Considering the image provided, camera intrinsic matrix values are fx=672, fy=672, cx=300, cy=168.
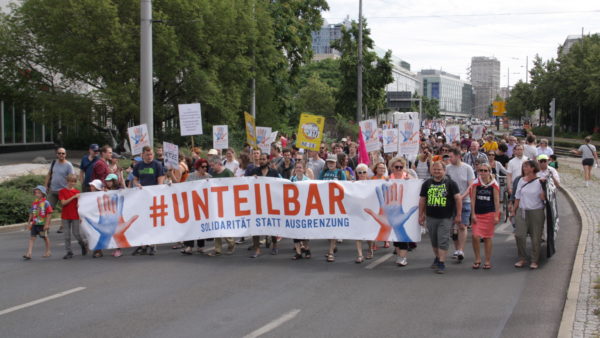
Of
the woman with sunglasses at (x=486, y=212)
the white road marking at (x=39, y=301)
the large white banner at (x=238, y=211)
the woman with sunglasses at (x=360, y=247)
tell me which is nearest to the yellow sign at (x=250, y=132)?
the large white banner at (x=238, y=211)

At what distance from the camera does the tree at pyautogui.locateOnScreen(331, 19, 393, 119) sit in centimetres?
4200

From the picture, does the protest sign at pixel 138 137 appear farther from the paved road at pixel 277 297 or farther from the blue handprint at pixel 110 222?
the paved road at pixel 277 297

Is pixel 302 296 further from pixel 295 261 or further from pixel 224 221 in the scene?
pixel 224 221

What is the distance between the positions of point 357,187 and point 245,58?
77.7ft

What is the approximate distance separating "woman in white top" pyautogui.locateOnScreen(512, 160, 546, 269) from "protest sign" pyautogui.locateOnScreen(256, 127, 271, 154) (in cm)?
1021

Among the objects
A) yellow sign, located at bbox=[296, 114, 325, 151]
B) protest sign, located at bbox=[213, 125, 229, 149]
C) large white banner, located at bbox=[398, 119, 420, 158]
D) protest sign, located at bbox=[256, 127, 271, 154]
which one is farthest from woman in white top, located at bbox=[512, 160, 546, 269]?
protest sign, located at bbox=[256, 127, 271, 154]

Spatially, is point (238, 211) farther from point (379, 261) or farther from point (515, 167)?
point (515, 167)

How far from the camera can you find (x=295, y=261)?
10.6 meters

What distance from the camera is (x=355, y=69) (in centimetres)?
4184

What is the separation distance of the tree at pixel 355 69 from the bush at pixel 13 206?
93.4ft

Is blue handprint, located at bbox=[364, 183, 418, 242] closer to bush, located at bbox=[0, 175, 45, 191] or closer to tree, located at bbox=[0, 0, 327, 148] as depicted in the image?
bush, located at bbox=[0, 175, 45, 191]

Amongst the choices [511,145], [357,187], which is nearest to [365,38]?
[511,145]

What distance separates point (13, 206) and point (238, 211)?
711cm

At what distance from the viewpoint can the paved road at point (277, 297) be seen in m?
6.90
